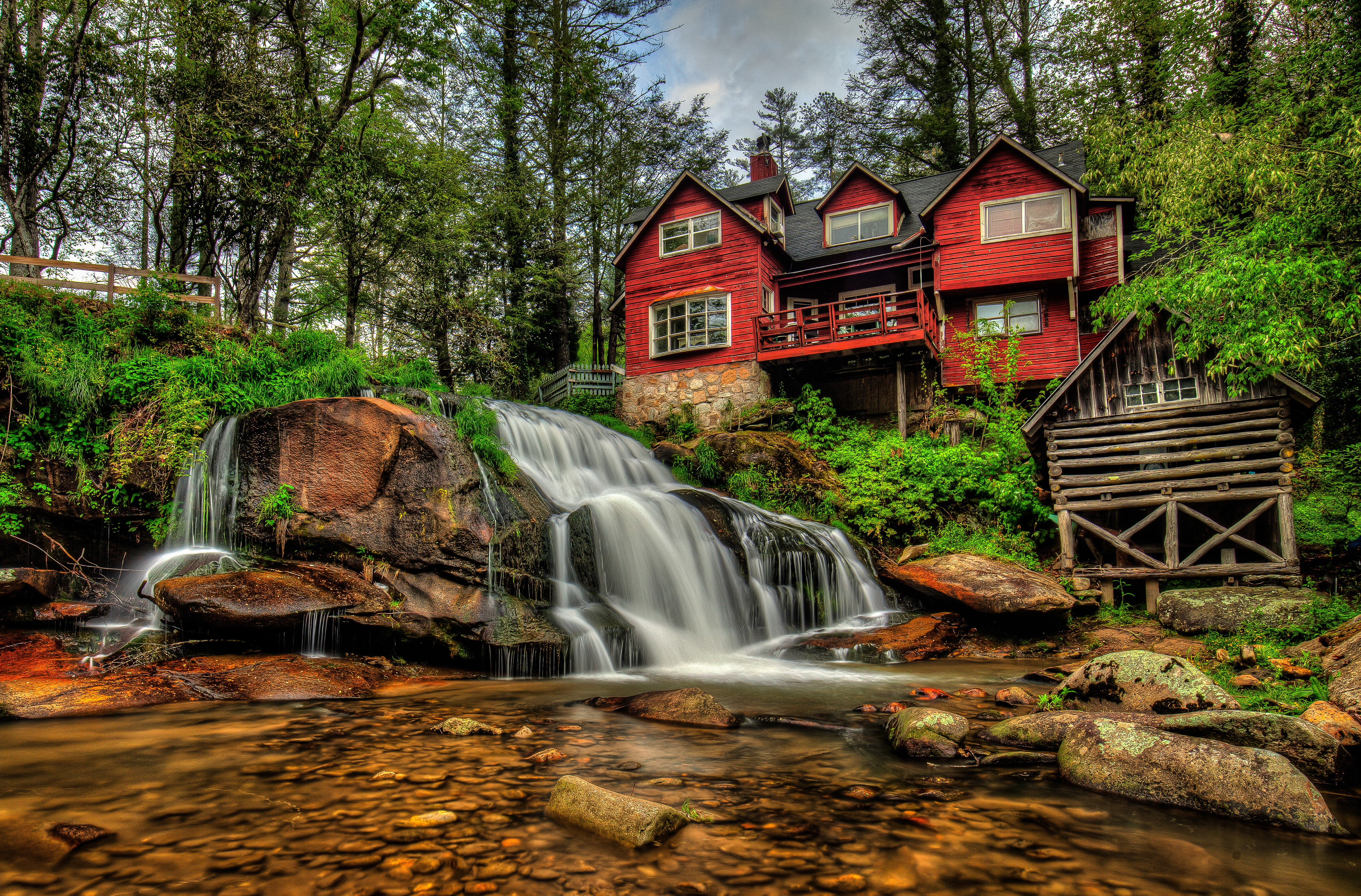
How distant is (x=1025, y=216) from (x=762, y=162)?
12.4 metres

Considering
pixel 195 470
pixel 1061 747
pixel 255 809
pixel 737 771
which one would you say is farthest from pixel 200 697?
pixel 1061 747

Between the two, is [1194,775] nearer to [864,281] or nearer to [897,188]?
[864,281]

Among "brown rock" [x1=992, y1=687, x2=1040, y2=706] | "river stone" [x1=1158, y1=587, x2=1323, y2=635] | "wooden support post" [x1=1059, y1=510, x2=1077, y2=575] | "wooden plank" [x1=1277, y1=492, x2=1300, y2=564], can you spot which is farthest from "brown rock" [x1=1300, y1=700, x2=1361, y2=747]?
Result: "wooden support post" [x1=1059, y1=510, x2=1077, y2=575]

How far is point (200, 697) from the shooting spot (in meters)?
6.24

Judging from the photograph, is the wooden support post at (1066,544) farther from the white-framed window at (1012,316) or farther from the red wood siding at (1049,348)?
the white-framed window at (1012,316)

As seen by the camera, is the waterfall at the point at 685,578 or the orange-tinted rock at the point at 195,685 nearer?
the orange-tinted rock at the point at 195,685

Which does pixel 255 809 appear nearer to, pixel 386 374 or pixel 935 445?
pixel 386 374

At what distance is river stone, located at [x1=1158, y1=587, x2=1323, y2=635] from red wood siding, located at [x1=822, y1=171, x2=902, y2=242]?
16374 millimetres

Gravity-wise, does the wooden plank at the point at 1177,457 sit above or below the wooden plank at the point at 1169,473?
above

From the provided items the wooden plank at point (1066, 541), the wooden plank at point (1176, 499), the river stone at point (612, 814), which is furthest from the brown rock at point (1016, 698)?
the wooden plank at point (1176, 499)

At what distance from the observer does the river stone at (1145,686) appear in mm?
5320

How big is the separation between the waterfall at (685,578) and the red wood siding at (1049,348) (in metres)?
9.45

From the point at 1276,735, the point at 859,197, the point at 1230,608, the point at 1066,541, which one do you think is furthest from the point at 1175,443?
the point at 859,197

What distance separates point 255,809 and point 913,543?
46.5 feet
